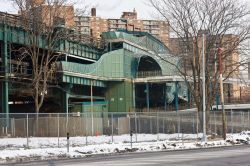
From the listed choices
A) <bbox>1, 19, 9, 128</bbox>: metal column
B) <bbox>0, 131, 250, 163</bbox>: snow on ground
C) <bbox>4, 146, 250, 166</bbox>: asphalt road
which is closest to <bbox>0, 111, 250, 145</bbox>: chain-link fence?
<bbox>0, 131, 250, 163</bbox>: snow on ground

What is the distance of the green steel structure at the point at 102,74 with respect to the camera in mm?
53219

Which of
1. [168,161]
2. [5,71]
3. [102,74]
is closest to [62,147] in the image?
[168,161]

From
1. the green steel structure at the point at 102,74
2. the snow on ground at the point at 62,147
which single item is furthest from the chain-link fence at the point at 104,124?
the green steel structure at the point at 102,74

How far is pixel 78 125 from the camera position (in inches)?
1727

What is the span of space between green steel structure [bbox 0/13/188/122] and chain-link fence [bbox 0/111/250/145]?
738cm

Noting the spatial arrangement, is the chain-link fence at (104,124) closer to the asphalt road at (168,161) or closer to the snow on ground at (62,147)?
the snow on ground at (62,147)

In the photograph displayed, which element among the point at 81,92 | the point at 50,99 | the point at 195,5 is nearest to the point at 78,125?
the point at 195,5

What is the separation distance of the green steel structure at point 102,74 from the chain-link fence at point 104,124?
24.2 feet

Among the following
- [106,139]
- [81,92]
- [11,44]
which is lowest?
[106,139]

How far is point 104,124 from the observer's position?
4653 centimetres

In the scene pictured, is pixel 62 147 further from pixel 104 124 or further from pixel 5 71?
pixel 5 71

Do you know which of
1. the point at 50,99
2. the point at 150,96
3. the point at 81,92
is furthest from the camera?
the point at 150,96

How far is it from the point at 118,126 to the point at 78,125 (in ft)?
14.5

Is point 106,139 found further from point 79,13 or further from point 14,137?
point 79,13
